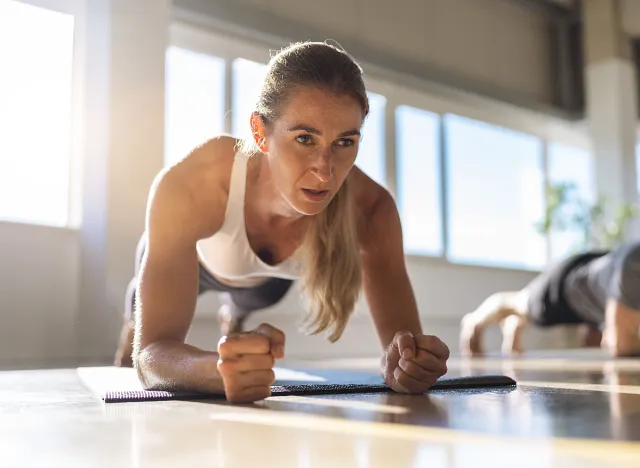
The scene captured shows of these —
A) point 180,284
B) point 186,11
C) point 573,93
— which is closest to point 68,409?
point 180,284

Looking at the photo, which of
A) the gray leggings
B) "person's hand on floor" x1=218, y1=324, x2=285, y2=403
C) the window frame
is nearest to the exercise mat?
"person's hand on floor" x1=218, y1=324, x2=285, y2=403

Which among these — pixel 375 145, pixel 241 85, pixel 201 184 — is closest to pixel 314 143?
pixel 201 184

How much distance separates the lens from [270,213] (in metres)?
1.45

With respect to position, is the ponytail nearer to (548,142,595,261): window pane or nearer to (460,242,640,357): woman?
(460,242,640,357): woman

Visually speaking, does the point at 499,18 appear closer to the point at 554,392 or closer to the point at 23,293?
the point at 23,293

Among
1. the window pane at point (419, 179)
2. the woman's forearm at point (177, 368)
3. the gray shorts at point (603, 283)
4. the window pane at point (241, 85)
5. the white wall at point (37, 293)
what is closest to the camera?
the woman's forearm at point (177, 368)

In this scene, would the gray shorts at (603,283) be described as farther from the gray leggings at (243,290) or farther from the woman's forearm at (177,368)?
the woman's forearm at (177,368)

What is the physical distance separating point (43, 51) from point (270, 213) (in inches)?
90.2

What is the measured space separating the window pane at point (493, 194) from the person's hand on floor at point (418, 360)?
12.6 feet

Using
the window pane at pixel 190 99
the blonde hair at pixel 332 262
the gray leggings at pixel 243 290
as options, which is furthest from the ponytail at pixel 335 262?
the window pane at pixel 190 99

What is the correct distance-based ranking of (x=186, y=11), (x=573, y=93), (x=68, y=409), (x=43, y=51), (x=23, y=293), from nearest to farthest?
(x=68, y=409) < (x=23, y=293) < (x=43, y=51) < (x=186, y=11) < (x=573, y=93)

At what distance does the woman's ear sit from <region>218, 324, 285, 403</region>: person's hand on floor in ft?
1.31

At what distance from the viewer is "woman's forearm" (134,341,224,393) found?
Result: 1.05 metres

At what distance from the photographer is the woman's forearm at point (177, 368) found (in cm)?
105
